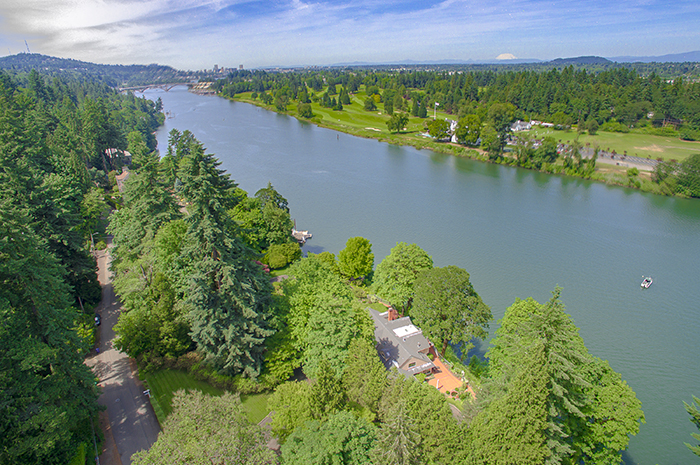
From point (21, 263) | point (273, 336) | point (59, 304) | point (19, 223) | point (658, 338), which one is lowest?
point (658, 338)

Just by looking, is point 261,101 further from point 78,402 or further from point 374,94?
point 78,402

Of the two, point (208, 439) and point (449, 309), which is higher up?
point (208, 439)

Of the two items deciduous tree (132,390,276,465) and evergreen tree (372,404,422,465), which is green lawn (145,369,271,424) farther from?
evergreen tree (372,404,422,465)

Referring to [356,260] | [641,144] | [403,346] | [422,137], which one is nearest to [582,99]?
[641,144]

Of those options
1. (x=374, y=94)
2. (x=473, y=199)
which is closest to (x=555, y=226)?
(x=473, y=199)

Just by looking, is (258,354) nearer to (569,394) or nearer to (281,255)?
(569,394)

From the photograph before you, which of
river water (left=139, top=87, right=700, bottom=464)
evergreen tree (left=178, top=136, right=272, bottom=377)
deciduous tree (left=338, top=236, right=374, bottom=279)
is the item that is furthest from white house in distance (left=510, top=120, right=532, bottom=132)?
evergreen tree (left=178, top=136, right=272, bottom=377)
